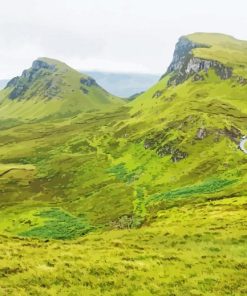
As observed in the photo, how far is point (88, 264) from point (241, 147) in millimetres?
175840

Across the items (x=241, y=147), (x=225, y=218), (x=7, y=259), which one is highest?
(x=7, y=259)

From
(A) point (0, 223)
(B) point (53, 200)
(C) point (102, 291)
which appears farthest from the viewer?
(B) point (53, 200)

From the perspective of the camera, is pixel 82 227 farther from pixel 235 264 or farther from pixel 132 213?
pixel 235 264

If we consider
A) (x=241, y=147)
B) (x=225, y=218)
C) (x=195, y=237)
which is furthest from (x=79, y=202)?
(x=195, y=237)

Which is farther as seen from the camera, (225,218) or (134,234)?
(225,218)

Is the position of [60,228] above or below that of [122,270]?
below

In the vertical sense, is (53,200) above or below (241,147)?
below

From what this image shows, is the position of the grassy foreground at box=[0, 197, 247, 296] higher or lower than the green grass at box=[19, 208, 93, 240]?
higher

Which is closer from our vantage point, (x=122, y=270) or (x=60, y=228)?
(x=122, y=270)

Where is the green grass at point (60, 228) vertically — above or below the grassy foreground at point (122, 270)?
below

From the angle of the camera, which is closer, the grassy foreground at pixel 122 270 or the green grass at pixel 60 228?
the grassy foreground at pixel 122 270

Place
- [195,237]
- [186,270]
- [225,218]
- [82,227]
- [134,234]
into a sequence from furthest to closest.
A: [82,227] → [225,218] → [134,234] → [195,237] → [186,270]

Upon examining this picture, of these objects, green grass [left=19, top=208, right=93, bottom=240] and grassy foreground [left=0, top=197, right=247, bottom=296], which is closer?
→ grassy foreground [left=0, top=197, right=247, bottom=296]

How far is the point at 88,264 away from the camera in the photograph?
31.2 metres
